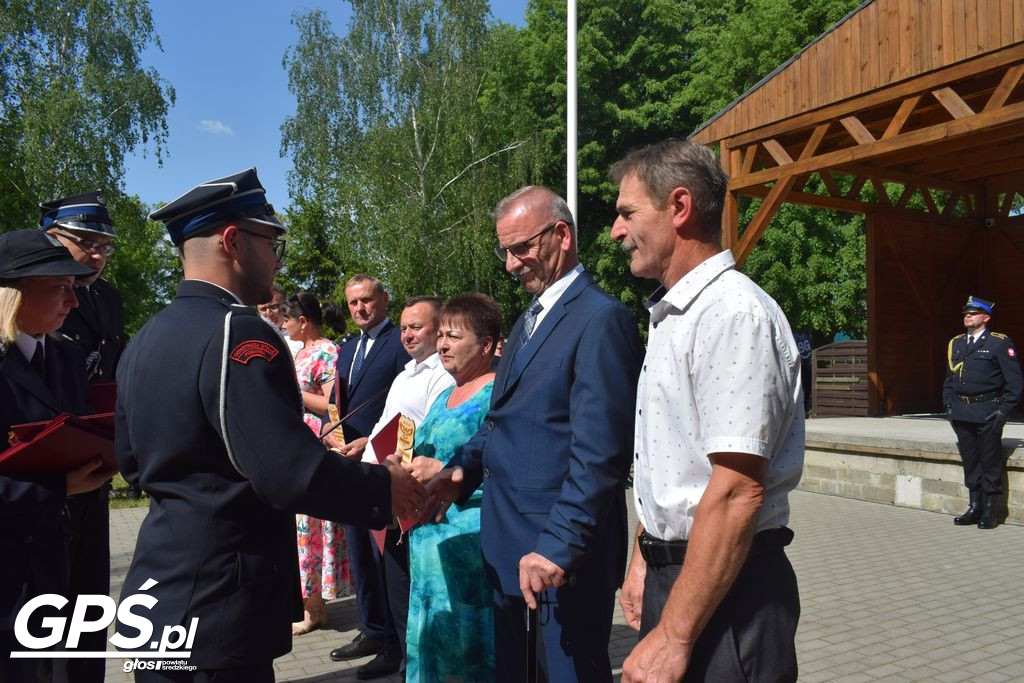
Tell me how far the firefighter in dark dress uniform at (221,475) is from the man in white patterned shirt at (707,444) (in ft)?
2.71

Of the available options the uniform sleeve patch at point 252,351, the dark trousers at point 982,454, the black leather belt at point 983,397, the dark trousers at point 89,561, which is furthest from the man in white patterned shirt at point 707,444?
the black leather belt at point 983,397

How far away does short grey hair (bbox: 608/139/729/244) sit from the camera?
1.97 metres

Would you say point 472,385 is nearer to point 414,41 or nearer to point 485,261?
point 485,261

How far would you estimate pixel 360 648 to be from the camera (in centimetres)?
498

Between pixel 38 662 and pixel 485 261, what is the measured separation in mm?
23578

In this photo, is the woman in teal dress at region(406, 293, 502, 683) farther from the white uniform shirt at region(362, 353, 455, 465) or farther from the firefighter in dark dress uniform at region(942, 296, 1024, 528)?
the firefighter in dark dress uniform at region(942, 296, 1024, 528)

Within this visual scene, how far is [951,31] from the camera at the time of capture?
9602mm

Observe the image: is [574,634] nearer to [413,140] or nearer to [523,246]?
[523,246]

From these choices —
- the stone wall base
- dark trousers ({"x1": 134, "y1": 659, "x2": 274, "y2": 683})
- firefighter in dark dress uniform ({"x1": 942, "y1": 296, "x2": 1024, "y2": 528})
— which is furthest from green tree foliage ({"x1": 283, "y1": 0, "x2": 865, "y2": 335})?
dark trousers ({"x1": 134, "y1": 659, "x2": 274, "y2": 683})

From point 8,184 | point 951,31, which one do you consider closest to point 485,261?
point 8,184

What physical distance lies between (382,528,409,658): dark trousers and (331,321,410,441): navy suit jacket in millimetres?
1093

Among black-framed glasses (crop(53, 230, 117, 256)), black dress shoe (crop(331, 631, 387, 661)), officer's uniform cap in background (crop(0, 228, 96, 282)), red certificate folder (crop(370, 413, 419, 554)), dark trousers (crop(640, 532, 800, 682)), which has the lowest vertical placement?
black dress shoe (crop(331, 631, 387, 661))

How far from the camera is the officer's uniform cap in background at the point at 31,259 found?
295cm

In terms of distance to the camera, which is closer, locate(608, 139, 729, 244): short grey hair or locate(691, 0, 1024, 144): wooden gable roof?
locate(608, 139, 729, 244): short grey hair
